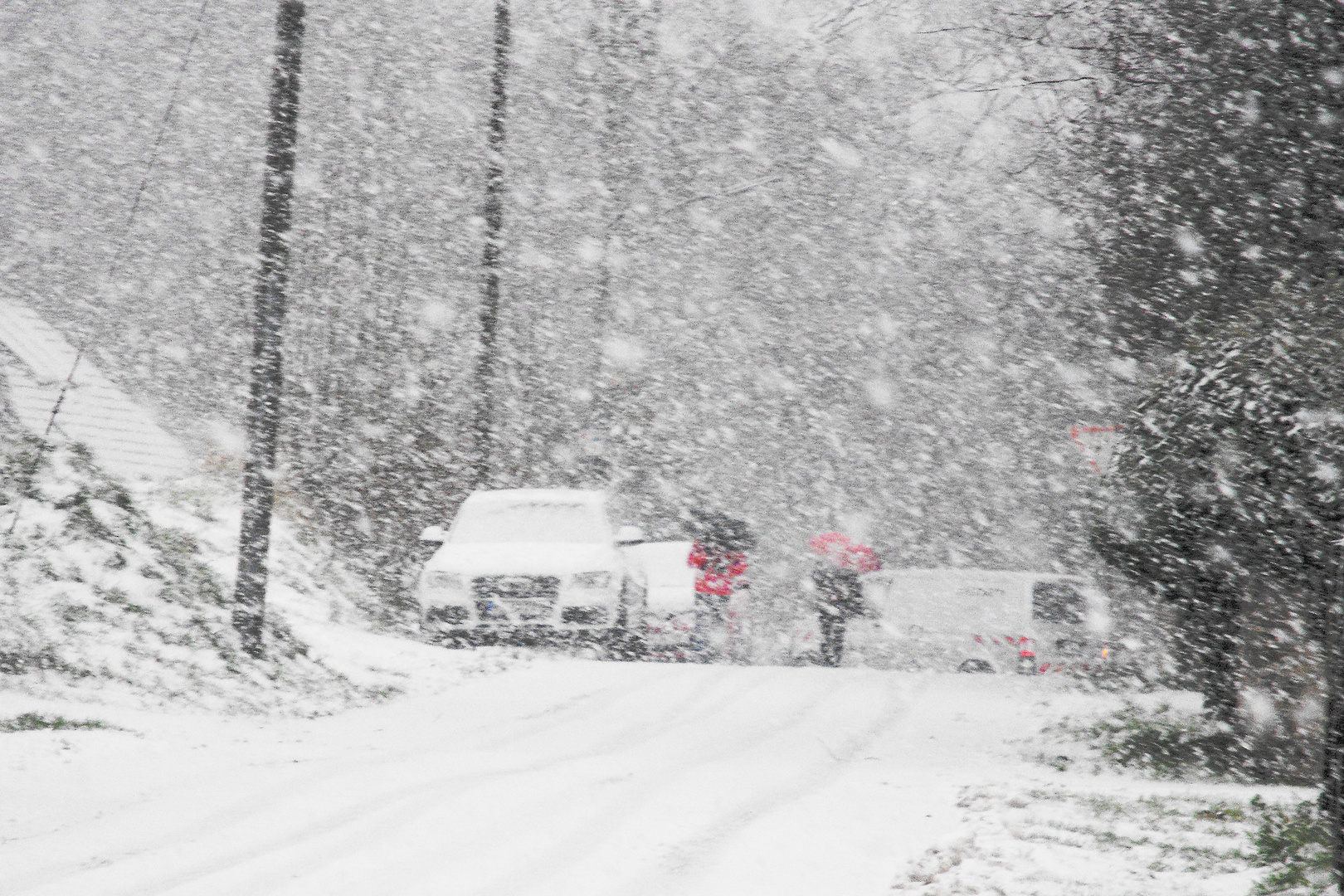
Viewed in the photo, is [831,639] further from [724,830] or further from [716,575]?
[724,830]

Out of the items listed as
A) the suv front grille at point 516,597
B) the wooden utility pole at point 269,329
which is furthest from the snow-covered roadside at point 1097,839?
the suv front grille at point 516,597

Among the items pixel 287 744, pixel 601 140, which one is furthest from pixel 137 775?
pixel 601 140

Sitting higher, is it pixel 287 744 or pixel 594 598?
pixel 594 598

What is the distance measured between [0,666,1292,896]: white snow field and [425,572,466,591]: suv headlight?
3270 millimetres

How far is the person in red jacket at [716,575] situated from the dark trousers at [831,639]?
3.01 ft

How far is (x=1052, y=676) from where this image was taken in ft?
41.2

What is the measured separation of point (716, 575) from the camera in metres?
13.2

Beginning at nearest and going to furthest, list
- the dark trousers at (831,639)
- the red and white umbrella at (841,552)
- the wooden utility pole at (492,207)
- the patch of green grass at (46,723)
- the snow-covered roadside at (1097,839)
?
the snow-covered roadside at (1097,839) < the patch of green grass at (46,723) < the dark trousers at (831,639) < the red and white umbrella at (841,552) < the wooden utility pole at (492,207)

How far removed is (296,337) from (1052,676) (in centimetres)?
1169

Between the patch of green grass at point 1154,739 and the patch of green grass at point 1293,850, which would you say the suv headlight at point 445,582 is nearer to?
the patch of green grass at point 1154,739

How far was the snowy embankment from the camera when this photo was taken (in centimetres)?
791

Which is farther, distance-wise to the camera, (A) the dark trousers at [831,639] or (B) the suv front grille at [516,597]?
(A) the dark trousers at [831,639]

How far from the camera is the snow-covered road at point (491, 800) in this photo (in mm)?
4516

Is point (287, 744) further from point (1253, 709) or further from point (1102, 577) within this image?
point (1102, 577)
